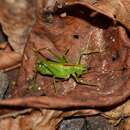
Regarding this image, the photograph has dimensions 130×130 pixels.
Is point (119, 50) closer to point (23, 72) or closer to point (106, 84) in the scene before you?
point (106, 84)

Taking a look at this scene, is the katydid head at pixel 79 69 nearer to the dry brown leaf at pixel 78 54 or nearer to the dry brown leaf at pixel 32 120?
the dry brown leaf at pixel 78 54

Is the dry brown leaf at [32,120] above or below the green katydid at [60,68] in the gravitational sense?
below

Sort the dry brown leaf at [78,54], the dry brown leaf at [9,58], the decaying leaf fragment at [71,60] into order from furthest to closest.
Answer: the dry brown leaf at [9,58]
the dry brown leaf at [78,54]
the decaying leaf fragment at [71,60]

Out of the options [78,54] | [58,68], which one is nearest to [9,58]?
[58,68]

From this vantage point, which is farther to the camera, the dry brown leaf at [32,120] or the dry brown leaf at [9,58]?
the dry brown leaf at [9,58]

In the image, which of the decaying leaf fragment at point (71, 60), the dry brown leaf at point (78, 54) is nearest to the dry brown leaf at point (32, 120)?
the decaying leaf fragment at point (71, 60)

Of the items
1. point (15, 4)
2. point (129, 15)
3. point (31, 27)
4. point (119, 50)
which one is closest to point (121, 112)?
point (119, 50)

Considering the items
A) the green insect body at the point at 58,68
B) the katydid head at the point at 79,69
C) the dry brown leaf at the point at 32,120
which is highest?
the katydid head at the point at 79,69

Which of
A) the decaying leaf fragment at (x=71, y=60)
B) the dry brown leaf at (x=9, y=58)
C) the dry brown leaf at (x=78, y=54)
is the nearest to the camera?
the decaying leaf fragment at (x=71, y=60)
